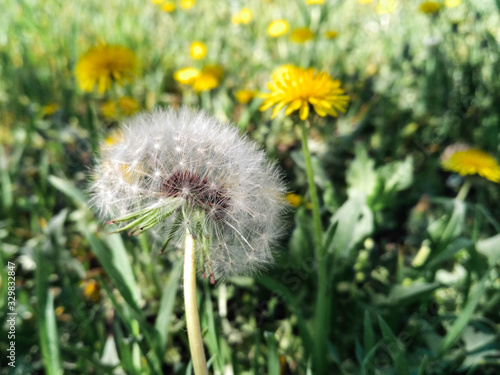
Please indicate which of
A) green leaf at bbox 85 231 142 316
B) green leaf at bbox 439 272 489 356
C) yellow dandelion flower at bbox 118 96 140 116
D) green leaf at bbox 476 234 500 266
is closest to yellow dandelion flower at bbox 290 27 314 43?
yellow dandelion flower at bbox 118 96 140 116

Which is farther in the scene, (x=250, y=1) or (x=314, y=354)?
(x=250, y=1)

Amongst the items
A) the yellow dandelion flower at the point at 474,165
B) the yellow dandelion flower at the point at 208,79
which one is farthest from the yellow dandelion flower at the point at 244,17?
the yellow dandelion flower at the point at 474,165

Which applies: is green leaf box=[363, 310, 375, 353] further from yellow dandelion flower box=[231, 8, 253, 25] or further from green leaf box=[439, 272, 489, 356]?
yellow dandelion flower box=[231, 8, 253, 25]

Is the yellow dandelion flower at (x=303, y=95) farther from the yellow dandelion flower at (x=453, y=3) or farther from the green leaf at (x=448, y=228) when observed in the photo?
the yellow dandelion flower at (x=453, y=3)

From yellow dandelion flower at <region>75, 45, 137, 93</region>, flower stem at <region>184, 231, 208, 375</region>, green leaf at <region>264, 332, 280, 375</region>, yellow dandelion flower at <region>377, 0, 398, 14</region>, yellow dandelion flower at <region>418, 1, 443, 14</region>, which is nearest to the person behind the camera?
flower stem at <region>184, 231, 208, 375</region>

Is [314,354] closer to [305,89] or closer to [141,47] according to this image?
[305,89]

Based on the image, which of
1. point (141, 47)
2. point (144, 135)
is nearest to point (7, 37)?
point (141, 47)

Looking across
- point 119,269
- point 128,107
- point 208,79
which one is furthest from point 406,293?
point 128,107
